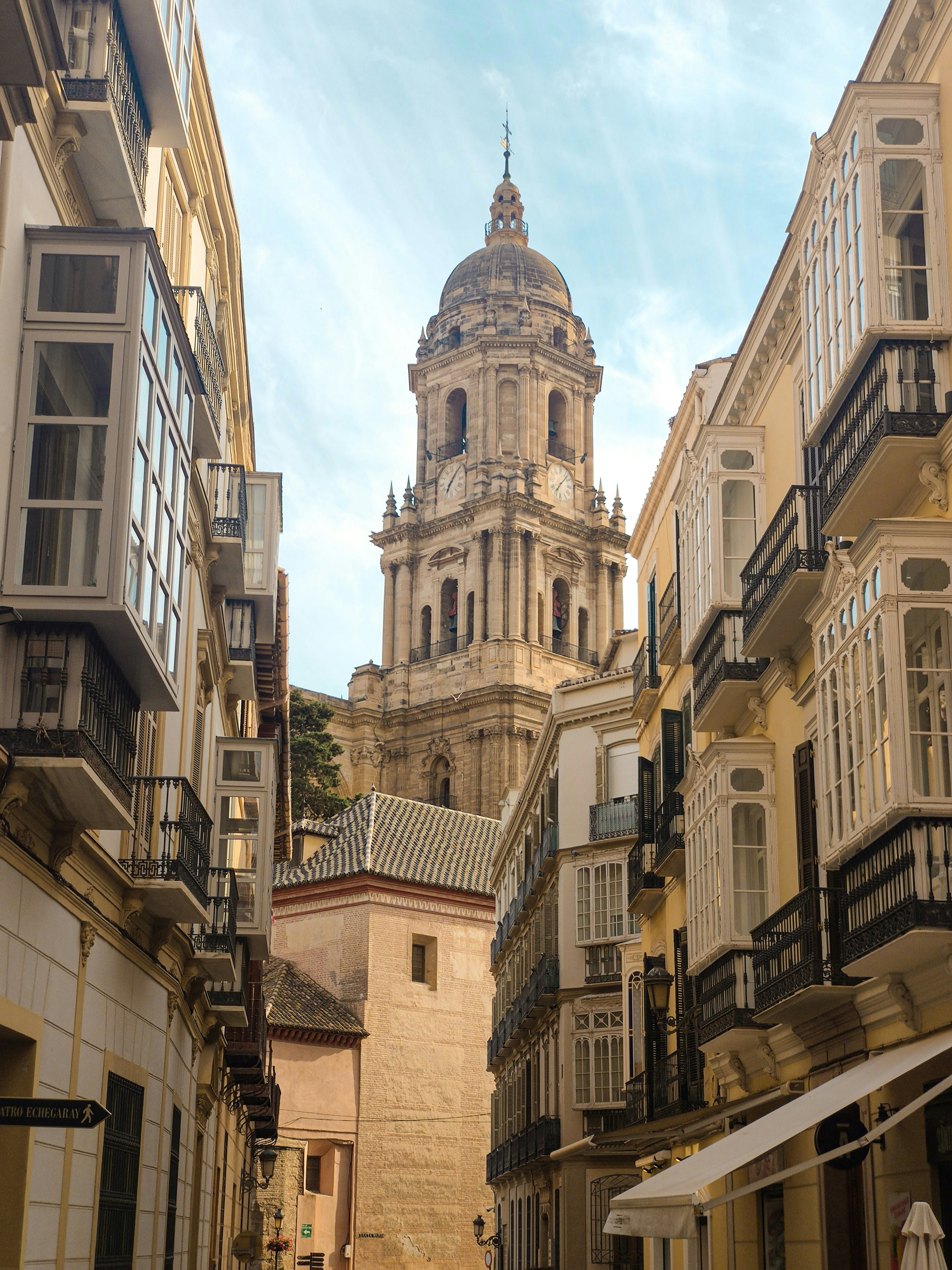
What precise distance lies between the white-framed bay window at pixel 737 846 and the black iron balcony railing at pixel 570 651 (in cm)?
5347

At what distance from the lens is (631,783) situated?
30.3 metres

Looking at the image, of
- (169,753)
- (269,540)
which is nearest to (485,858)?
(269,540)

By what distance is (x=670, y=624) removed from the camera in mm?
20016

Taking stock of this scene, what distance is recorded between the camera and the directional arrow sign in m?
7.31

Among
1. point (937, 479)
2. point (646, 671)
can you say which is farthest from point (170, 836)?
point (646, 671)

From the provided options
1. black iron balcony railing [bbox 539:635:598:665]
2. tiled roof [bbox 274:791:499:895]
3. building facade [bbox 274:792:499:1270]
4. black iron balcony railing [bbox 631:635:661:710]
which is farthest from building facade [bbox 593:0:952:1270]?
black iron balcony railing [bbox 539:635:598:665]

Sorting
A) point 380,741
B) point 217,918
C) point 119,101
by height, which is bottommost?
point 217,918

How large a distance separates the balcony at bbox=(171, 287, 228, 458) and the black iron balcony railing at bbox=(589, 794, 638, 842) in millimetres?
13389

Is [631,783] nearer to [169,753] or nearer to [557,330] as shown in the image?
[169,753]

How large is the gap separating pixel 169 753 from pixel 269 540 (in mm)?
6007

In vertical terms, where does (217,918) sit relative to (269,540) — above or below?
below

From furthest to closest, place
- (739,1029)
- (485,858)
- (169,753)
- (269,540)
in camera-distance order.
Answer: (485,858) → (269,540) → (169,753) → (739,1029)

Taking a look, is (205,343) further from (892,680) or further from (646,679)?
(892,680)

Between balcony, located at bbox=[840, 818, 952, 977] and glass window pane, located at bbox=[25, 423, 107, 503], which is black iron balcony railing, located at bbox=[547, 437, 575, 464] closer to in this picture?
balcony, located at bbox=[840, 818, 952, 977]
